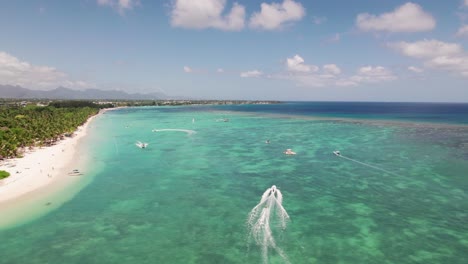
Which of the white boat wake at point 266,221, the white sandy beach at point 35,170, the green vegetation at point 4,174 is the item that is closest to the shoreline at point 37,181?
the white sandy beach at point 35,170

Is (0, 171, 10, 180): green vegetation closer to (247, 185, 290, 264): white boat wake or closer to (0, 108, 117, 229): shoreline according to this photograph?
(0, 108, 117, 229): shoreline

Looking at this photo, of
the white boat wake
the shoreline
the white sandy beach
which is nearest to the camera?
the white boat wake

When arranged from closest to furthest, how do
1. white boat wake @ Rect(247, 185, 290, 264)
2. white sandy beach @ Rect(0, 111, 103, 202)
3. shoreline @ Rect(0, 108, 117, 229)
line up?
white boat wake @ Rect(247, 185, 290, 264) < shoreline @ Rect(0, 108, 117, 229) < white sandy beach @ Rect(0, 111, 103, 202)

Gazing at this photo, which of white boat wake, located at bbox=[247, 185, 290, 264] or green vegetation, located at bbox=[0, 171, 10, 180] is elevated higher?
green vegetation, located at bbox=[0, 171, 10, 180]

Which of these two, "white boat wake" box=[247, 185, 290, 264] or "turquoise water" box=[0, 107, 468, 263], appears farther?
"white boat wake" box=[247, 185, 290, 264]

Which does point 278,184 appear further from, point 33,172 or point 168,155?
point 33,172

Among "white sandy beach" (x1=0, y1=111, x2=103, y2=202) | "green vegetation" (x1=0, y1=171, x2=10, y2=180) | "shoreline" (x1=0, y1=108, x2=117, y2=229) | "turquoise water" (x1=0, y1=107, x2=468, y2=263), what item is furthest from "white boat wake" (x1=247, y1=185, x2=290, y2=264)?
"green vegetation" (x1=0, y1=171, x2=10, y2=180)

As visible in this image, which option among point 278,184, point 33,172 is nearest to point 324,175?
point 278,184
